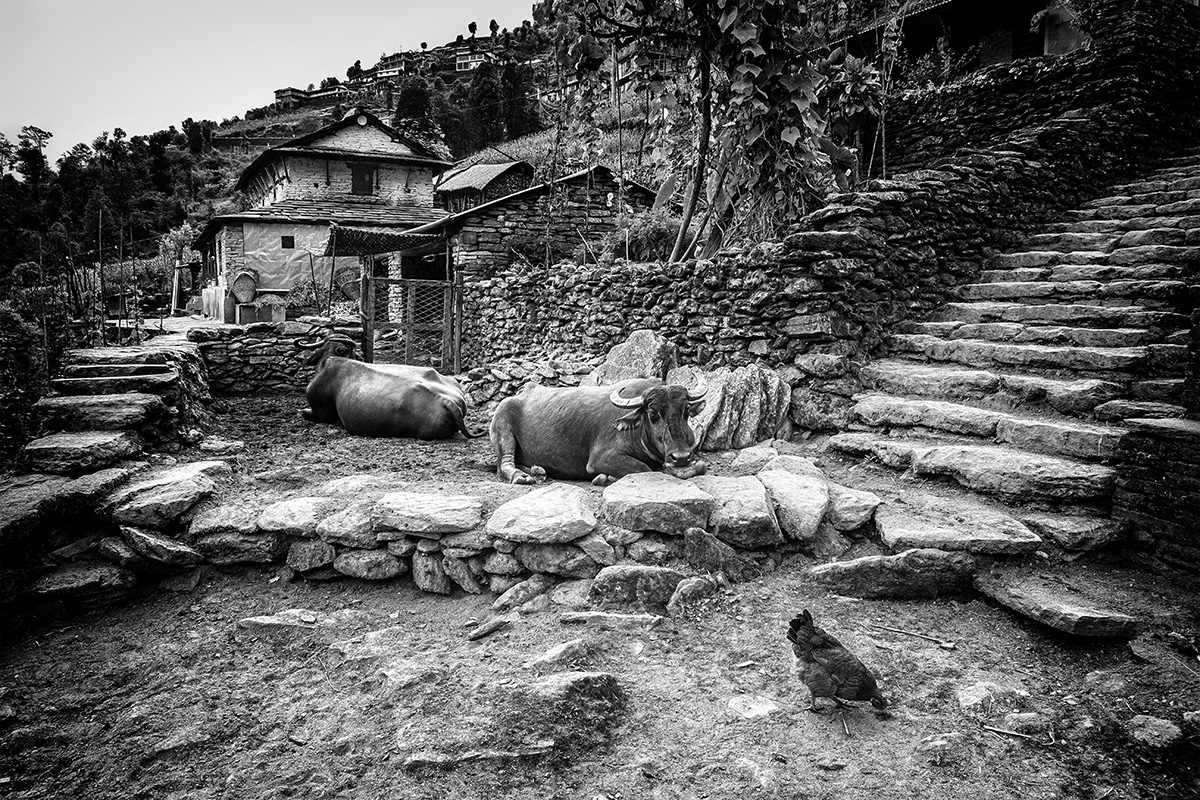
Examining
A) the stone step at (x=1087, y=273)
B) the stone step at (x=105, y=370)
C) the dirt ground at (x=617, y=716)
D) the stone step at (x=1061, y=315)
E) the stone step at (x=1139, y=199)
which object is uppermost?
the stone step at (x=1139, y=199)

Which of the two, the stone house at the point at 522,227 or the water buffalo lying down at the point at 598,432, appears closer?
the water buffalo lying down at the point at 598,432

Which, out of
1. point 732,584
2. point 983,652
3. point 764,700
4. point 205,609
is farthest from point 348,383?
point 983,652

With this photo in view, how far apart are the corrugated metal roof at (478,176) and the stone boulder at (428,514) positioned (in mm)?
22449

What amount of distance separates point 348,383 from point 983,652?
6700mm

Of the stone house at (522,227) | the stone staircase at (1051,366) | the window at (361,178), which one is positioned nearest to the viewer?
the stone staircase at (1051,366)

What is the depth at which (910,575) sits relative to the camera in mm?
3684

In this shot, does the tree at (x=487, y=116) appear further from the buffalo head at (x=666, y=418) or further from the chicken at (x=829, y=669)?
the chicken at (x=829, y=669)

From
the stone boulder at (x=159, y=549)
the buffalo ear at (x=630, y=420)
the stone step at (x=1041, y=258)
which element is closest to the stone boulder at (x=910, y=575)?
the buffalo ear at (x=630, y=420)

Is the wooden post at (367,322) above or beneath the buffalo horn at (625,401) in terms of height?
above

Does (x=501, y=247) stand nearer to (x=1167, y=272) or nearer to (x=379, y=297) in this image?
(x=379, y=297)

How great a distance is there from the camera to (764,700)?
3.04 m

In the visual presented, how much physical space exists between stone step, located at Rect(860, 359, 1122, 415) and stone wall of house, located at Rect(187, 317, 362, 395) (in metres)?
8.96

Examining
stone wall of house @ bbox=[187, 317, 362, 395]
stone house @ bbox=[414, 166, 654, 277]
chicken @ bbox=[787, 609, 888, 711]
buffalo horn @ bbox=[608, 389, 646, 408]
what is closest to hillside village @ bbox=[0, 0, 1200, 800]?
chicken @ bbox=[787, 609, 888, 711]

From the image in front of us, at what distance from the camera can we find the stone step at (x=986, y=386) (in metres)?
4.75
